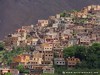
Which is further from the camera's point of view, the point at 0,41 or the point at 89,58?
the point at 0,41

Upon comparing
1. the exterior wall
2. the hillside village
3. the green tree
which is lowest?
the green tree

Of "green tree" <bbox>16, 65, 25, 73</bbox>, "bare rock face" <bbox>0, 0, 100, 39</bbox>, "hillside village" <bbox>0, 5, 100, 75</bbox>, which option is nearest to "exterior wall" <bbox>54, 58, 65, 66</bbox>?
"hillside village" <bbox>0, 5, 100, 75</bbox>

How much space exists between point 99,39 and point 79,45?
242 cm

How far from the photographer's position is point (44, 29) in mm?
62844

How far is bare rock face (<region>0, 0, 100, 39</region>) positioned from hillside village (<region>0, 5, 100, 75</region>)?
330cm

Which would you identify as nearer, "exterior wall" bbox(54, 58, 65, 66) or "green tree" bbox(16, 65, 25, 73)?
"green tree" bbox(16, 65, 25, 73)

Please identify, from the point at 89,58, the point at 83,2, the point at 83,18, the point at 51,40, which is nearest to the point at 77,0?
the point at 83,2

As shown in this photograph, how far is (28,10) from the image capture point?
72.1 m

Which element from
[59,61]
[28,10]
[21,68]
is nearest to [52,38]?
[59,61]

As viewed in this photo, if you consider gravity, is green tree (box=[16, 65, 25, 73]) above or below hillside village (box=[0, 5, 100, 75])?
below

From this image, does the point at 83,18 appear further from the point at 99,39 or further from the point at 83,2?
the point at 83,2

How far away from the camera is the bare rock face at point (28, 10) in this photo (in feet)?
227

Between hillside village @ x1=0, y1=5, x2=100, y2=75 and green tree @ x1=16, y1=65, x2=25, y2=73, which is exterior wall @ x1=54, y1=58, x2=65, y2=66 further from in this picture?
green tree @ x1=16, y1=65, x2=25, y2=73

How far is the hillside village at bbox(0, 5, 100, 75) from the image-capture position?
56.1 metres
